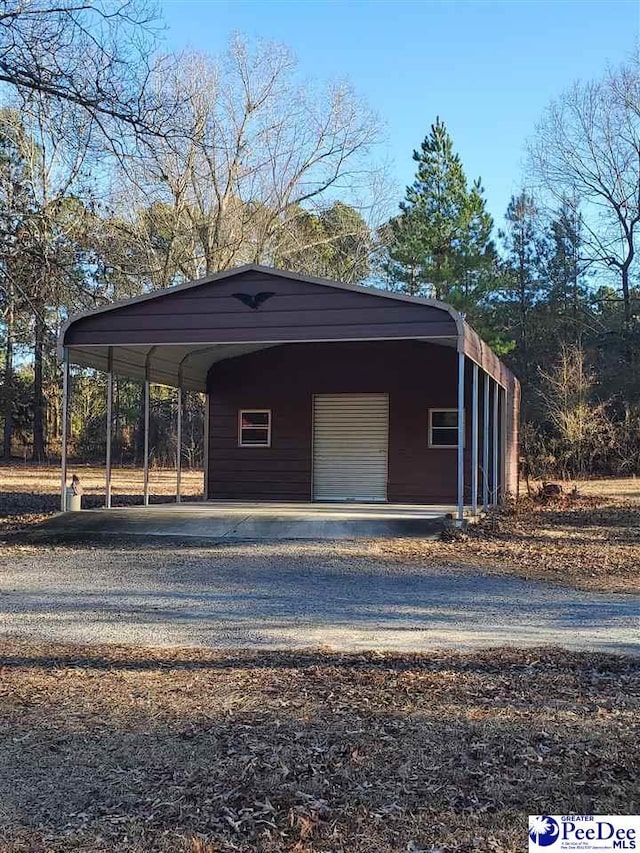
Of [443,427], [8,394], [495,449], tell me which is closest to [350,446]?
[443,427]

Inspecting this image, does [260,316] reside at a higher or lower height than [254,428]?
higher

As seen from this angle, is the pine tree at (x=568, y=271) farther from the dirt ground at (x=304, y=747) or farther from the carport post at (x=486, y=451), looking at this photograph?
the dirt ground at (x=304, y=747)

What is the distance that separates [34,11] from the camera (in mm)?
7805

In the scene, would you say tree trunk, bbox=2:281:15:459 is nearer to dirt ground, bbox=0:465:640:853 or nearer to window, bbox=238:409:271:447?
window, bbox=238:409:271:447

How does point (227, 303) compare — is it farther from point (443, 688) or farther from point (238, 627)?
point (443, 688)

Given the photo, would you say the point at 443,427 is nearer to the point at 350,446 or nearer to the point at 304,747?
the point at 350,446

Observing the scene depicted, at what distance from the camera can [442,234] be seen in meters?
32.9

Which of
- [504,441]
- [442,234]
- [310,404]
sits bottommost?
[504,441]

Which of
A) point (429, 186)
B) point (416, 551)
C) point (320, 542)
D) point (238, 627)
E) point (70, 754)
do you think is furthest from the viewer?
point (429, 186)

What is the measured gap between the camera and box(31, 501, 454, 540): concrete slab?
11.9 meters

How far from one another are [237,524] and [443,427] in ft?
18.7

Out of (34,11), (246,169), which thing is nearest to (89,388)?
(246,169)

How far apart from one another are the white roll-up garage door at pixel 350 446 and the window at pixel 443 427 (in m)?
0.90

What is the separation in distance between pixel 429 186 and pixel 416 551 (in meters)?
26.6
